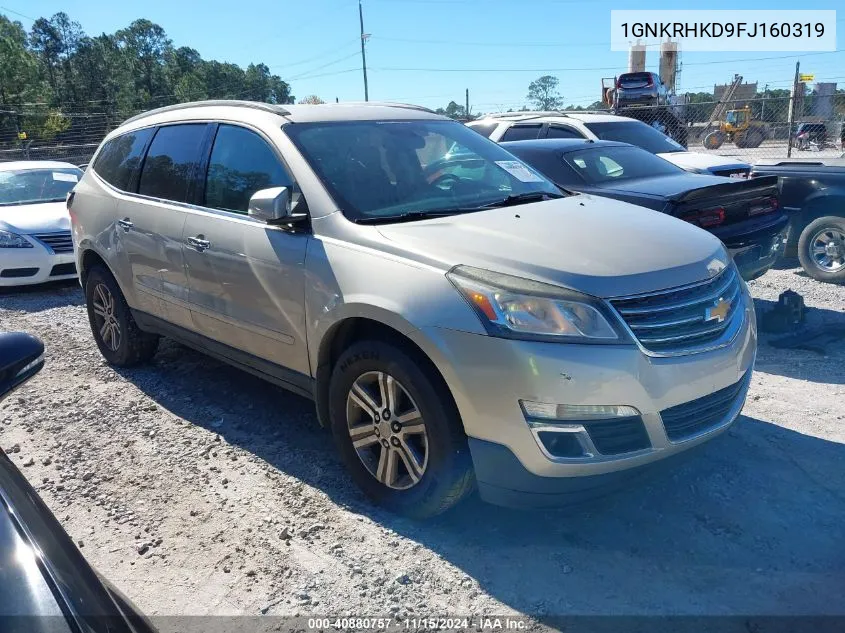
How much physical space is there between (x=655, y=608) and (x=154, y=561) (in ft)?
6.82

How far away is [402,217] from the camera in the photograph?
11.3 ft

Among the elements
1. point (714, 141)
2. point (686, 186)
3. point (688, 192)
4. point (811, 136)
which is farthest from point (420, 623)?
point (714, 141)

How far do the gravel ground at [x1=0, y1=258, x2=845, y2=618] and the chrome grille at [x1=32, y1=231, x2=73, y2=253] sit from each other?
428 centimetres

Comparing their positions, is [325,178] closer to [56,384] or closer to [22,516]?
[22,516]

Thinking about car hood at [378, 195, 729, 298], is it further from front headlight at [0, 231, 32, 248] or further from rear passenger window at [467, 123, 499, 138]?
rear passenger window at [467, 123, 499, 138]

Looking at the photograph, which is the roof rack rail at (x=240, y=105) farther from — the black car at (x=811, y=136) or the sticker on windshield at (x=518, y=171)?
the black car at (x=811, y=136)

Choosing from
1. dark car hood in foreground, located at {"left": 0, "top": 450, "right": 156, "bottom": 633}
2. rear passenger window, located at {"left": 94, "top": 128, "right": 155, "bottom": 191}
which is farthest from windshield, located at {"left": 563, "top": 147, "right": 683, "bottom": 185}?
dark car hood in foreground, located at {"left": 0, "top": 450, "right": 156, "bottom": 633}

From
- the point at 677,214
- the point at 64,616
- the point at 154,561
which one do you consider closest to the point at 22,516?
the point at 64,616

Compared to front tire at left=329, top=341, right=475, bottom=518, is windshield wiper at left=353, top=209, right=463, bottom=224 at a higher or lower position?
higher

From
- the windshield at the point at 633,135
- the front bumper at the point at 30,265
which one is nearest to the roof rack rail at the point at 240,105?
the front bumper at the point at 30,265

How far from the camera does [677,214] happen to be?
555cm

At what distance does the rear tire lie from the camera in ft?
17.2

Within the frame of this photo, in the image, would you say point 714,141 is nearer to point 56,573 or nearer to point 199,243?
point 199,243

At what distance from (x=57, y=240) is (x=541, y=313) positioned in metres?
7.55
